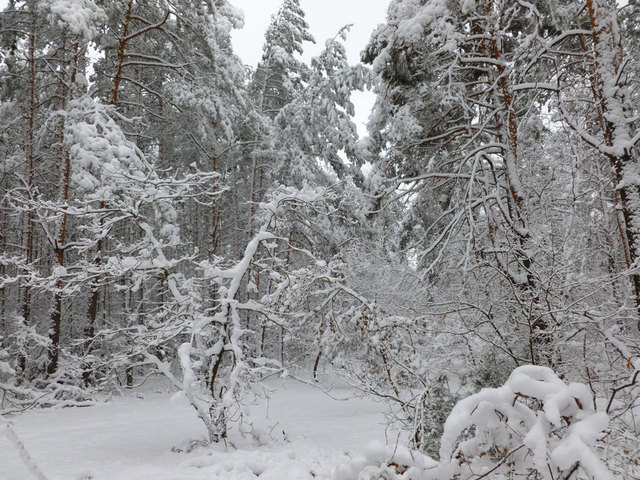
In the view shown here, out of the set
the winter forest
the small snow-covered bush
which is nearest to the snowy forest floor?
the winter forest

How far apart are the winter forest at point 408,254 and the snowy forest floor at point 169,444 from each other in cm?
8

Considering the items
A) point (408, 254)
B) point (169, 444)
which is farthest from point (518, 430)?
point (408, 254)

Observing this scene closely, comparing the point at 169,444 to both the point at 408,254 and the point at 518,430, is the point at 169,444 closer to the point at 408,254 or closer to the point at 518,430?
the point at 408,254

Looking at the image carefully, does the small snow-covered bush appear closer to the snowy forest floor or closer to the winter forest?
the winter forest

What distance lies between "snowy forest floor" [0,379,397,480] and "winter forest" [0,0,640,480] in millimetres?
77

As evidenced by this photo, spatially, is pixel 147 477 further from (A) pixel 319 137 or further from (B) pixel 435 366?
(A) pixel 319 137

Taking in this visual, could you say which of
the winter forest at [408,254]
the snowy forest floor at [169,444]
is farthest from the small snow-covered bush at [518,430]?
the snowy forest floor at [169,444]

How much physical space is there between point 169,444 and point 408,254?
5.81 m

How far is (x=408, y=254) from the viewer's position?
9156 mm

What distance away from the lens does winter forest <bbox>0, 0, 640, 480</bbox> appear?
2.93 metres

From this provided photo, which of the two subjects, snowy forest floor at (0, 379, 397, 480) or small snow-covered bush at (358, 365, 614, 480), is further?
snowy forest floor at (0, 379, 397, 480)

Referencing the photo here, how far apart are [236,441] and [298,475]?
6.41ft

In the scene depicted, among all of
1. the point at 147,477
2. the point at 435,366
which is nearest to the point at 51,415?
the point at 147,477

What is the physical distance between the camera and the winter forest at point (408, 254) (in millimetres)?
2928
